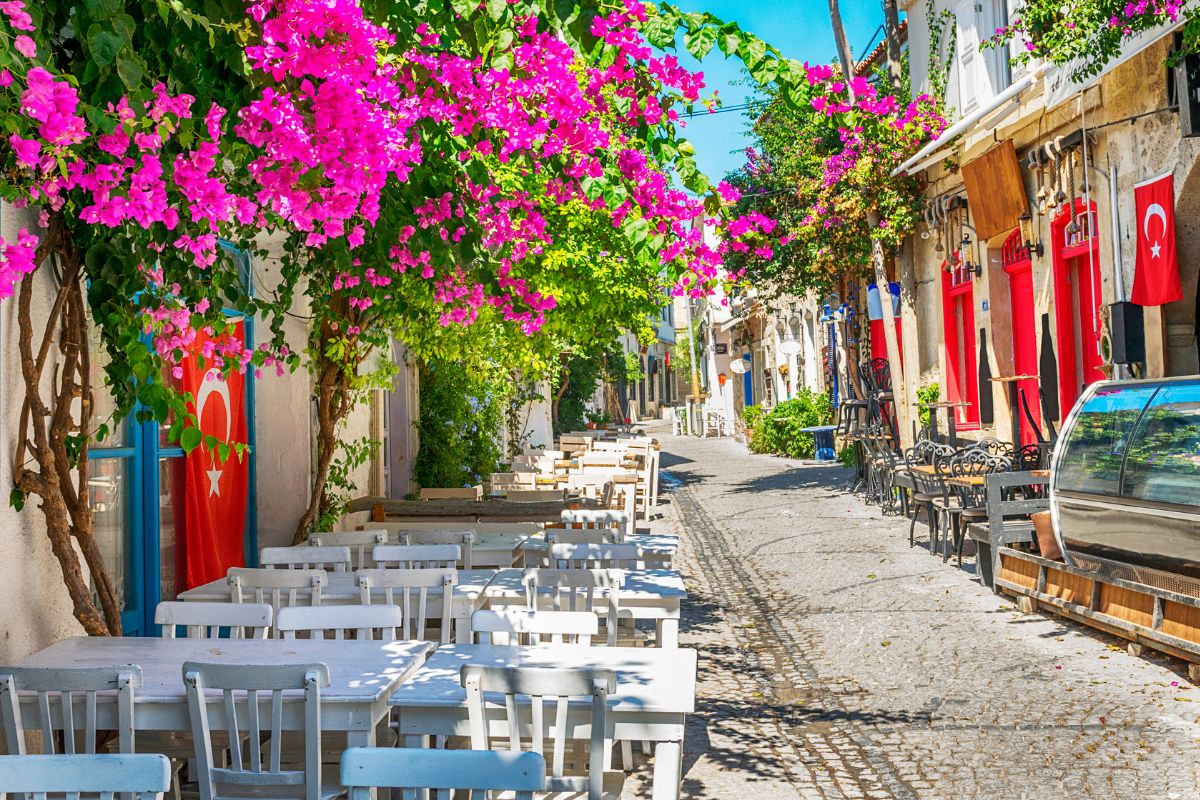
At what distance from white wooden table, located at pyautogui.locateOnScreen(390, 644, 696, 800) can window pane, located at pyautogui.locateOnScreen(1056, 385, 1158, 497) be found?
404cm

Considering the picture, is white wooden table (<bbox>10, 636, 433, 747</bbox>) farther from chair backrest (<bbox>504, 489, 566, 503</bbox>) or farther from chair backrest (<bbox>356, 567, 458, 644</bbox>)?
chair backrest (<bbox>504, 489, 566, 503</bbox>)

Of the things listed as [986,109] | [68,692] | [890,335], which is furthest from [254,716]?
[890,335]

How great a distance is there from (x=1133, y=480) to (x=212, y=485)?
18.3ft

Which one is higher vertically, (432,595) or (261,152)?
(261,152)

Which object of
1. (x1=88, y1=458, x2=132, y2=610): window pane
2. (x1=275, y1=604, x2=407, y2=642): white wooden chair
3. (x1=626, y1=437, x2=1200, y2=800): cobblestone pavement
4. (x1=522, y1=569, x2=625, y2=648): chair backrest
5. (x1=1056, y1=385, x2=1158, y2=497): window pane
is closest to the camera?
(x1=275, y1=604, x2=407, y2=642): white wooden chair

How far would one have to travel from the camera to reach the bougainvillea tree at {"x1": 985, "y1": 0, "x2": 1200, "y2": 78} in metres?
8.91

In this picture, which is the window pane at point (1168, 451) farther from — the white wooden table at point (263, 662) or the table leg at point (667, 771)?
the white wooden table at point (263, 662)

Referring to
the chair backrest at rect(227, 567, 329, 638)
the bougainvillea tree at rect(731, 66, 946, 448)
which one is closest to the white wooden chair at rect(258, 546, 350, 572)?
the chair backrest at rect(227, 567, 329, 638)

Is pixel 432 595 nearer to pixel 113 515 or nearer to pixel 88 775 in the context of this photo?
pixel 113 515

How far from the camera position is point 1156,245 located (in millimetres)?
10516

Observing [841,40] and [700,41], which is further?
[841,40]

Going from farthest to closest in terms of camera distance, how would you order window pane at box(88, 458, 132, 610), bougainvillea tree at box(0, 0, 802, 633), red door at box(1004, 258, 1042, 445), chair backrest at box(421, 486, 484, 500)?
red door at box(1004, 258, 1042, 445) < chair backrest at box(421, 486, 484, 500) < window pane at box(88, 458, 132, 610) < bougainvillea tree at box(0, 0, 802, 633)

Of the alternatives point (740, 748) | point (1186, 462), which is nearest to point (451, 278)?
point (740, 748)

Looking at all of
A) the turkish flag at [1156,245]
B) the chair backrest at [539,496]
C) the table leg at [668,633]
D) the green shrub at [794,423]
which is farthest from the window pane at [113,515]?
the green shrub at [794,423]
